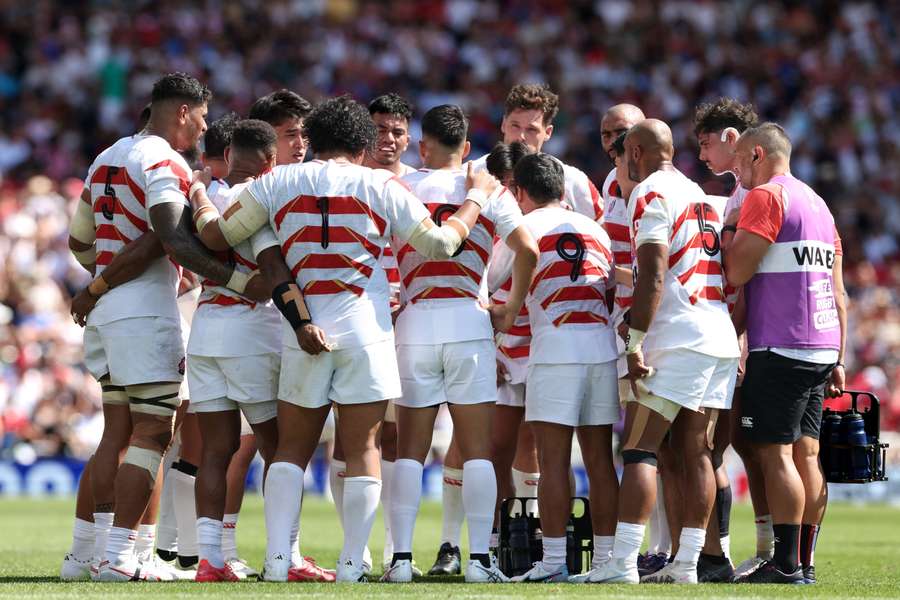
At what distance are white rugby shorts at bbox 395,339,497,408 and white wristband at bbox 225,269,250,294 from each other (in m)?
1.04

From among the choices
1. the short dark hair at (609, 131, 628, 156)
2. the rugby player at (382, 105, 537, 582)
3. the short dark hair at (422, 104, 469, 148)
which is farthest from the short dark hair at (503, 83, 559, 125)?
the rugby player at (382, 105, 537, 582)

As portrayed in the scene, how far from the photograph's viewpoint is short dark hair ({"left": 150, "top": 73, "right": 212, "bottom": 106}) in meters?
9.28

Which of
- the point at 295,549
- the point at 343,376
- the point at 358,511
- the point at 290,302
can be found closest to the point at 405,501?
the point at 358,511

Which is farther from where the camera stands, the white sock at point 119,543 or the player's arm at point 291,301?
the white sock at point 119,543

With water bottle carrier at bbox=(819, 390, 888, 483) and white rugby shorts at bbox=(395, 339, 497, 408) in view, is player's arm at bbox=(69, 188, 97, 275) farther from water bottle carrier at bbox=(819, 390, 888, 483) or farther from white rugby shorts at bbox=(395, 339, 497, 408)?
water bottle carrier at bbox=(819, 390, 888, 483)

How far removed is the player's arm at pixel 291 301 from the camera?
8.44 m

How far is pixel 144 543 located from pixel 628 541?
295 cm

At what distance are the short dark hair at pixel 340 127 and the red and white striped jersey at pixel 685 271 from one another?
162cm

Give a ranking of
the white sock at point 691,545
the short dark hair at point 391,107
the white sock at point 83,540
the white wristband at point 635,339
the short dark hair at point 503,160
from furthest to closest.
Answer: the short dark hair at point 391,107
the short dark hair at point 503,160
the white sock at point 83,540
the white sock at point 691,545
the white wristband at point 635,339

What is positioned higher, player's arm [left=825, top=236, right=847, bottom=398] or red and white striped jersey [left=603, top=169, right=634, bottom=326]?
red and white striped jersey [left=603, top=169, right=634, bottom=326]

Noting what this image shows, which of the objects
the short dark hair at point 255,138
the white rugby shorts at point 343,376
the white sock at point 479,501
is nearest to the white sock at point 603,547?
the white sock at point 479,501

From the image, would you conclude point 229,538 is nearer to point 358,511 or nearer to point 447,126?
point 358,511

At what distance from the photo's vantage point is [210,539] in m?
8.87

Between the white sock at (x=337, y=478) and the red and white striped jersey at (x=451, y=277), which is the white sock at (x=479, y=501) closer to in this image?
the red and white striped jersey at (x=451, y=277)
